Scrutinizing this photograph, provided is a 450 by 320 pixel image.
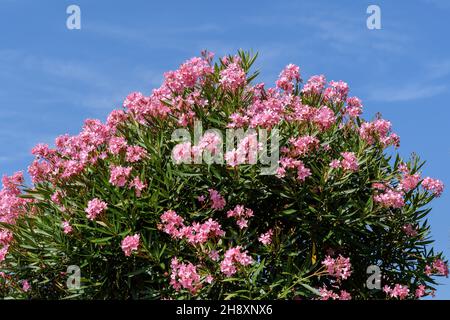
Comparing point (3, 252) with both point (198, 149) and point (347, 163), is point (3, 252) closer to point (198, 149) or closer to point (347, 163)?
point (198, 149)

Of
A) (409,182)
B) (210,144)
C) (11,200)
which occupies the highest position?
(210,144)

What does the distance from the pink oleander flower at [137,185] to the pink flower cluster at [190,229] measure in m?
0.47

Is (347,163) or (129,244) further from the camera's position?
(347,163)

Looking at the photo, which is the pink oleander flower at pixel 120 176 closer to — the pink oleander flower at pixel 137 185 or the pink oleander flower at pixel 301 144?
the pink oleander flower at pixel 137 185

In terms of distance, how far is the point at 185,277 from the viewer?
727 centimetres

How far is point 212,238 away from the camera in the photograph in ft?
25.1

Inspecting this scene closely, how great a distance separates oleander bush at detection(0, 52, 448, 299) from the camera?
25.2ft

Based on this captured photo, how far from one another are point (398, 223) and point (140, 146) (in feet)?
12.2

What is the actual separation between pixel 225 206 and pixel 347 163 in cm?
164

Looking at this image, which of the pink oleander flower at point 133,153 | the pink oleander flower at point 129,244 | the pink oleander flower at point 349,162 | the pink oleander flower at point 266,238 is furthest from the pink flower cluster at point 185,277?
the pink oleander flower at point 349,162

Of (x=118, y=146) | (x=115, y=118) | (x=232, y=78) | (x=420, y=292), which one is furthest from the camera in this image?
(x=115, y=118)

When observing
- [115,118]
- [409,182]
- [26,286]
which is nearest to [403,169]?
[409,182]

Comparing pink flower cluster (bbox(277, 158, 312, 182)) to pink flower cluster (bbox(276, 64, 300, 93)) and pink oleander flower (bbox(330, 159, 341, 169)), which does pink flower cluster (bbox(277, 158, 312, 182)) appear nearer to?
pink oleander flower (bbox(330, 159, 341, 169))
